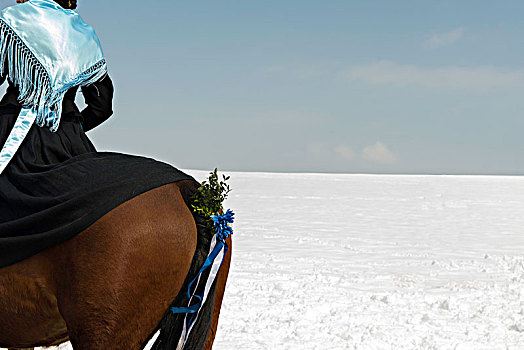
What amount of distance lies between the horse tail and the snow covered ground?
2.38 m

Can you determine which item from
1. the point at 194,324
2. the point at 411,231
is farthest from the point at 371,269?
the point at 194,324

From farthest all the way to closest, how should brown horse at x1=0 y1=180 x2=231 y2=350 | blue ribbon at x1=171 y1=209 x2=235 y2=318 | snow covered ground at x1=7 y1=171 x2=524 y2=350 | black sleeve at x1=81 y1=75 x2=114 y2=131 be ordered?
snow covered ground at x1=7 y1=171 x2=524 y2=350 < black sleeve at x1=81 y1=75 x2=114 y2=131 < blue ribbon at x1=171 y1=209 x2=235 y2=318 < brown horse at x1=0 y1=180 x2=231 y2=350

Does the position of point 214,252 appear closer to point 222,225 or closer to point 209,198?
point 222,225

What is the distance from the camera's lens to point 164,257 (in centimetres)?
206

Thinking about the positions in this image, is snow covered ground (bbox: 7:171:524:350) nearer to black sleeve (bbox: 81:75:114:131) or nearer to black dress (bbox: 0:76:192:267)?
black sleeve (bbox: 81:75:114:131)

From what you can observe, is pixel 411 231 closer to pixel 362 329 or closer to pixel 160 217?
pixel 362 329

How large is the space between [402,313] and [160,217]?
4.27 m

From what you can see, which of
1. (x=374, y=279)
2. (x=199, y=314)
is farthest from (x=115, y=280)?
(x=374, y=279)

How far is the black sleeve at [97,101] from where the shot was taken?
2.62 m

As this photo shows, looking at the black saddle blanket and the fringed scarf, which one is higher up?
the fringed scarf

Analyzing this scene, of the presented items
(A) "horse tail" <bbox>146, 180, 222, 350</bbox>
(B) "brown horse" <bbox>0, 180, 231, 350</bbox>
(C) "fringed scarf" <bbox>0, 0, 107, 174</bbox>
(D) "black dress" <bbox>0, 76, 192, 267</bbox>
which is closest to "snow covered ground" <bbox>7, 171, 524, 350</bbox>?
(A) "horse tail" <bbox>146, 180, 222, 350</bbox>

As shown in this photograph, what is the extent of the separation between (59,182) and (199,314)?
81 centimetres

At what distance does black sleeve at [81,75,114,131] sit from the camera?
2623 mm

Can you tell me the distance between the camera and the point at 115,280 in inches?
78.2
